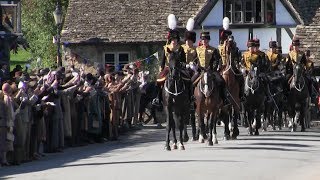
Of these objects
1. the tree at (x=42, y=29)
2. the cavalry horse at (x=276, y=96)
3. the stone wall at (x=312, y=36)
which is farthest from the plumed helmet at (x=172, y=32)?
the tree at (x=42, y=29)

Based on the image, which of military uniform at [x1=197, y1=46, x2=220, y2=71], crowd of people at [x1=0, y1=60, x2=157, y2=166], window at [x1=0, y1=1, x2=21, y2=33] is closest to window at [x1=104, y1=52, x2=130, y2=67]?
window at [x1=0, y1=1, x2=21, y2=33]

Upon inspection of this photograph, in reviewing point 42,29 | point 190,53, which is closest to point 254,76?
point 190,53

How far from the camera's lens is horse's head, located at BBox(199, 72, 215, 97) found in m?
25.8

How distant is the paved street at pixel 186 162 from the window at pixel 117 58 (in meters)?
25.8

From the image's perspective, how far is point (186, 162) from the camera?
21.2m

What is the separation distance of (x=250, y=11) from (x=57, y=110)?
94.6 ft

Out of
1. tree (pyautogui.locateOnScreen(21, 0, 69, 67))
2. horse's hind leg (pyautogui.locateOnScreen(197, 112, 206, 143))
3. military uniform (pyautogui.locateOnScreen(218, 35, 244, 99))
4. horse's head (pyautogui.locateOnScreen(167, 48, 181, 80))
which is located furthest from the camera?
tree (pyautogui.locateOnScreen(21, 0, 69, 67))

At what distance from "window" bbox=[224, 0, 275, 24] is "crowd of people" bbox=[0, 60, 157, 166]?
18.4 meters

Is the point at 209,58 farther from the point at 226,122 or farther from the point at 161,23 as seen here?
the point at 161,23

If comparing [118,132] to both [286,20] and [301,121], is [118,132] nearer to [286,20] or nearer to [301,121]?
[301,121]

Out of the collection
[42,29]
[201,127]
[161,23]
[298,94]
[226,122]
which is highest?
[42,29]

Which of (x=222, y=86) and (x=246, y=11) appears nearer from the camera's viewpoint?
(x=222, y=86)

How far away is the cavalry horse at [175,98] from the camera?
969 inches

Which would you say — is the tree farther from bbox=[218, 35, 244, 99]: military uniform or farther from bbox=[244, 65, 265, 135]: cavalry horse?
bbox=[218, 35, 244, 99]: military uniform
